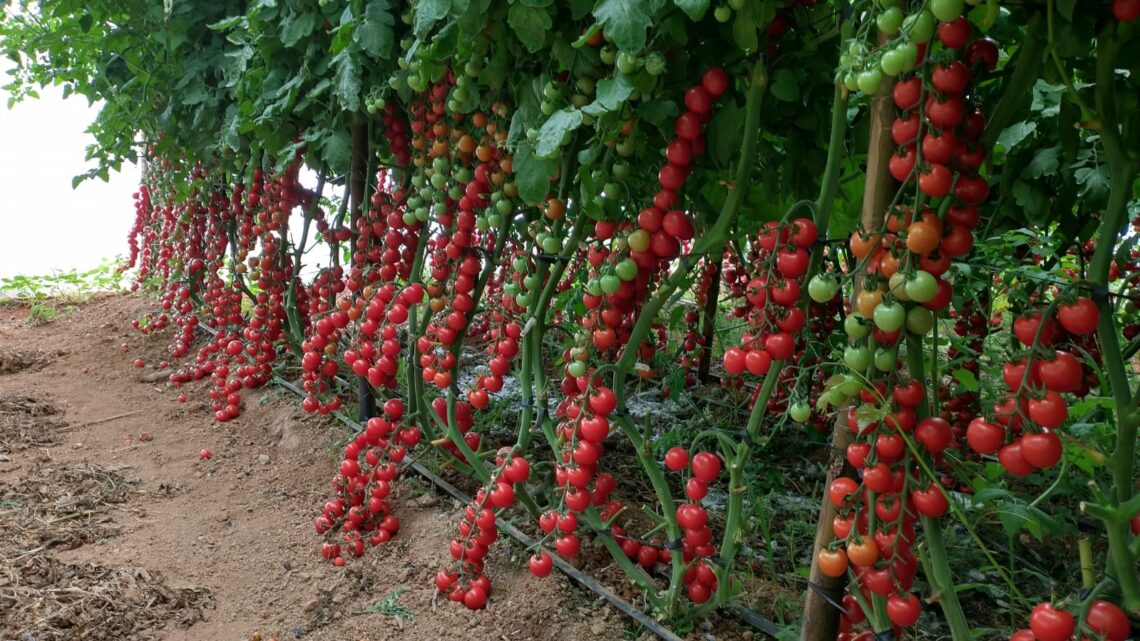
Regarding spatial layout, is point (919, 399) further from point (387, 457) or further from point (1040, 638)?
point (387, 457)

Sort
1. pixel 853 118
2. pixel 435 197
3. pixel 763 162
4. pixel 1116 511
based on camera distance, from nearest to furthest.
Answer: pixel 1116 511, pixel 763 162, pixel 853 118, pixel 435 197

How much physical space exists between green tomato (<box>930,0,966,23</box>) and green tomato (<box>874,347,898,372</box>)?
1.42 feet

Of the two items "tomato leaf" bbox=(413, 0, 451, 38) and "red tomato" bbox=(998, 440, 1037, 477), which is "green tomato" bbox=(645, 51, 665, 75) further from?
"red tomato" bbox=(998, 440, 1037, 477)

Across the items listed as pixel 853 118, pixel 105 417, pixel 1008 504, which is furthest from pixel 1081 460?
pixel 105 417

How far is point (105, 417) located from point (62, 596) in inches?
71.9

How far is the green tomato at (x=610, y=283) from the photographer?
5.11ft

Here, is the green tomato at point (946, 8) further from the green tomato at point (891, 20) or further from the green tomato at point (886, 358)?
the green tomato at point (886, 358)

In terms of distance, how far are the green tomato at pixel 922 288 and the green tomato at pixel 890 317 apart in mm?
27

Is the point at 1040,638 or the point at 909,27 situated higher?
the point at 909,27

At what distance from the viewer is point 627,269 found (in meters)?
1.54

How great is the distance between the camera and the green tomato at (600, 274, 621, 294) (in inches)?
61.3

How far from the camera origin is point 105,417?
3.67 meters

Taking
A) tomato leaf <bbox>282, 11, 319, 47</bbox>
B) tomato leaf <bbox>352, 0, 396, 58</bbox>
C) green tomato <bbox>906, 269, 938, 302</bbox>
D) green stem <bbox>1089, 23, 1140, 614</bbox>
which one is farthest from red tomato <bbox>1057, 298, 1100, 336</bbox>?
tomato leaf <bbox>282, 11, 319, 47</bbox>

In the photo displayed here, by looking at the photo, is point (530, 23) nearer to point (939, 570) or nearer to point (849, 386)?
point (849, 386)
